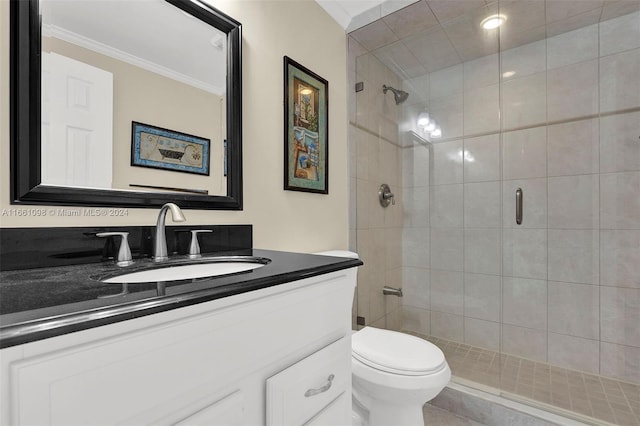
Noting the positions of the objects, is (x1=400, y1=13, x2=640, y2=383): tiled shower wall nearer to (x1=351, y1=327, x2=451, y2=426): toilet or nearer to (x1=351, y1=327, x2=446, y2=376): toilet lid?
(x1=351, y1=327, x2=446, y2=376): toilet lid

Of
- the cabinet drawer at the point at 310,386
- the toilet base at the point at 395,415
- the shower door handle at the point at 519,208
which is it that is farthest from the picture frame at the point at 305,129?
the shower door handle at the point at 519,208

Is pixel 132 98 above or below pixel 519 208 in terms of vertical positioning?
above

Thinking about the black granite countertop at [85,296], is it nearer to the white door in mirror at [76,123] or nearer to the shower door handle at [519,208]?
the white door in mirror at [76,123]

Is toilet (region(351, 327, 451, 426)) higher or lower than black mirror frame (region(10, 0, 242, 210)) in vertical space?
lower

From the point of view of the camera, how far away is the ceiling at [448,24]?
5.94 ft

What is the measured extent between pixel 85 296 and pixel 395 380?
3.59 feet

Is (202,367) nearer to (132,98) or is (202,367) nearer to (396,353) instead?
(132,98)

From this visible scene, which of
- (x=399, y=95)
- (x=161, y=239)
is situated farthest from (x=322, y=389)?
(x=399, y=95)

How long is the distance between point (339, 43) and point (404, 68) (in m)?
0.54

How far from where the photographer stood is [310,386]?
0.78 metres

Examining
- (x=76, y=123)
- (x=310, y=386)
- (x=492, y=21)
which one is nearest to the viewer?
(x=310, y=386)

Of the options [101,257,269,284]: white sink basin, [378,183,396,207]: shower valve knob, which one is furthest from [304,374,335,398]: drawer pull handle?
[378,183,396,207]: shower valve knob

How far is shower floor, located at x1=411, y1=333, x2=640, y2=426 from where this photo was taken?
156 centimetres

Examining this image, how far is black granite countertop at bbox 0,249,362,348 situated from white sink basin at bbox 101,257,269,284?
0.07m
